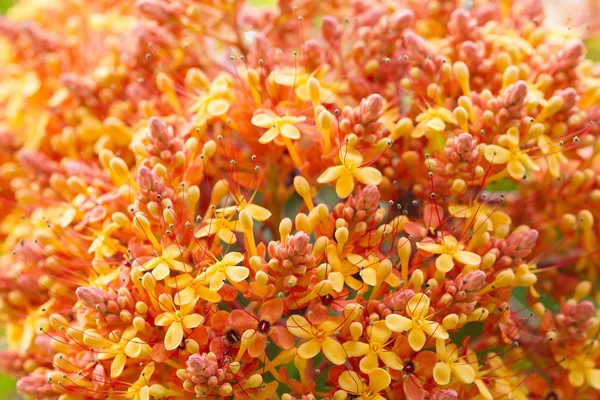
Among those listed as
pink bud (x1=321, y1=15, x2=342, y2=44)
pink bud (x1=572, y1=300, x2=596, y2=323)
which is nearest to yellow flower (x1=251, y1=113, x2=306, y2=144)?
pink bud (x1=321, y1=15, x2=342, y2=44)

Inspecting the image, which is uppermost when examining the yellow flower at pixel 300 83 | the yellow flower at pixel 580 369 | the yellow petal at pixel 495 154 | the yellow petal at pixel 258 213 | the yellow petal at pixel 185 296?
the yellow flower at pixel 300 83

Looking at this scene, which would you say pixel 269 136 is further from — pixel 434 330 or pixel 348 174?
pixel 434 330

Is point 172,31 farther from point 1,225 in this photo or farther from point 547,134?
point 547,134

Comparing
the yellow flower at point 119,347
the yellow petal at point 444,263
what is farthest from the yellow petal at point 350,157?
the yellow flower at point 119,347

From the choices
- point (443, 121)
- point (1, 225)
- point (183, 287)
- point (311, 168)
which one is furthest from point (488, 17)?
point (1, 225)

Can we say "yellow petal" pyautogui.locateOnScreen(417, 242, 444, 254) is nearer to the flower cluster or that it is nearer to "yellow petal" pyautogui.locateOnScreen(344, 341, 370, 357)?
the flower cluster

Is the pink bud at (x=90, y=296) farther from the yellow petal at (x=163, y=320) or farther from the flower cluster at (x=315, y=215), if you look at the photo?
the yellow petal at (x=163, y=320)
